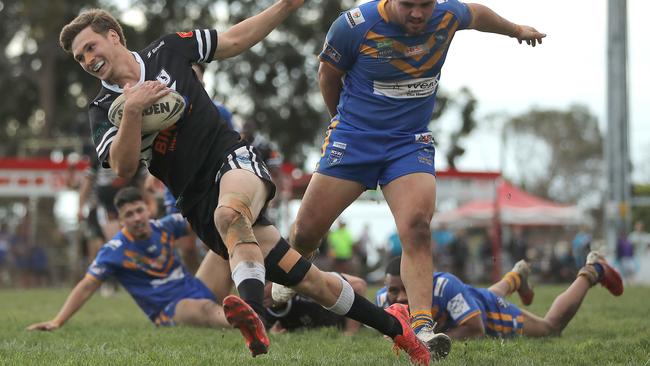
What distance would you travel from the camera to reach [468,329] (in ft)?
22.2

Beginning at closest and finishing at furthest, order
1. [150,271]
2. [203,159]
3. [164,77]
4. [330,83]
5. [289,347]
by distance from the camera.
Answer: [203,159] < [164,77] < [330,83] < [289,347] < [150,271]

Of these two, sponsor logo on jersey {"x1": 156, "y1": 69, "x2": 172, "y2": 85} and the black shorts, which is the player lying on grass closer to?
the black shorts

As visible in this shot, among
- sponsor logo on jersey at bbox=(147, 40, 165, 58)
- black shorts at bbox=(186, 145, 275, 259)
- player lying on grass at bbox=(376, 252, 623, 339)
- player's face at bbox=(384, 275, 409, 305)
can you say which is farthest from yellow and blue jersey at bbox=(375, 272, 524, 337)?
sponsor logo on jersey at bbox=(147, 40, 165, 58)

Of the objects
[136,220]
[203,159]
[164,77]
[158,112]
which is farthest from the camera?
[136,220]

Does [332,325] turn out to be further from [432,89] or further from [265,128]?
[265,128]

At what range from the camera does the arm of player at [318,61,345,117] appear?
6074mm

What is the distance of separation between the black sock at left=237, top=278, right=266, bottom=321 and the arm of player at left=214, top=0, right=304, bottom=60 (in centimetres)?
142

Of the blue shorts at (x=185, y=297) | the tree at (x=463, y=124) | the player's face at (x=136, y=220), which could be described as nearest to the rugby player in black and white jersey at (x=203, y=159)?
the player's face at (x=136, y=220)

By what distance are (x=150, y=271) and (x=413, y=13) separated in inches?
163

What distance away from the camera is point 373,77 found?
19.3 feet

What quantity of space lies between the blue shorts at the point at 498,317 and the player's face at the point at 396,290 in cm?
65

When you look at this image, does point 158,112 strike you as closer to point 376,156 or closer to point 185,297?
point 376,156

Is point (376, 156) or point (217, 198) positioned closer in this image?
point (217, 198)

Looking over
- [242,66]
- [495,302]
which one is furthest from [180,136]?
[242,66]
